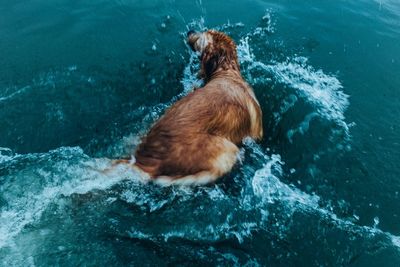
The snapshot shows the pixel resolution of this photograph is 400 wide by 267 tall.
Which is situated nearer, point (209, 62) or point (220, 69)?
point (220, 69)

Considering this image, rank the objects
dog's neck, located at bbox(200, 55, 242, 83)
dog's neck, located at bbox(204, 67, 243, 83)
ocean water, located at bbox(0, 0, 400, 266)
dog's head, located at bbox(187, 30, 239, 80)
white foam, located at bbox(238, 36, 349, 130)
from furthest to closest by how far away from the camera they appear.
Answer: white foam, located at bbox(238, 36, 349, 130), dog's head, located at bbox(187, 30, 239, 80), dog's neck, located at bbox(200, 55, 242, 83), dog's neck, located at bbox(204, 67, 243, 83), ocean water, located at bbox(0, 0, 400, 266)

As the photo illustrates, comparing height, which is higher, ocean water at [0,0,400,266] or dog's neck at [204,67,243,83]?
dog's neck at [204,67,243,83]

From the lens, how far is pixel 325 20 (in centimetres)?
952

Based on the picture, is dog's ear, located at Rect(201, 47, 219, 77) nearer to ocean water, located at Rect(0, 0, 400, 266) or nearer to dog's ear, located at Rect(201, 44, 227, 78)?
dog's ear, located at Rect(201, 44, 227, 78)

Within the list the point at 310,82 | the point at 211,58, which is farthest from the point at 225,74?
the point at 310,82

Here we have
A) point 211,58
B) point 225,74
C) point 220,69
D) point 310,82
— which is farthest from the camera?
point 310,82

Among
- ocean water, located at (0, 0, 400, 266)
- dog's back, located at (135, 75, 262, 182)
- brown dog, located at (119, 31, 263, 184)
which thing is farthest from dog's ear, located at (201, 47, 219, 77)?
dog's back, located at (135, 75, 262, 182)

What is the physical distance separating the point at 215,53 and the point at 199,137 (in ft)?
8.15

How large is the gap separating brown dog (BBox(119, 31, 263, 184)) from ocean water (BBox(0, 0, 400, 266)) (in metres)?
0.22

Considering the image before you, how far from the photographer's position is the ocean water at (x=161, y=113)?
456cm

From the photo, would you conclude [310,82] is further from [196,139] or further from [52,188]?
[52,188]

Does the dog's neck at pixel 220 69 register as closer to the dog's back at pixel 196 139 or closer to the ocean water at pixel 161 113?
the ocean water at pixel 161 113

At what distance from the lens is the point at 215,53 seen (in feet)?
22.4

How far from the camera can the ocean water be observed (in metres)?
4.56
